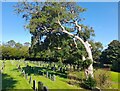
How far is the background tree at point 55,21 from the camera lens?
2653 centimetres

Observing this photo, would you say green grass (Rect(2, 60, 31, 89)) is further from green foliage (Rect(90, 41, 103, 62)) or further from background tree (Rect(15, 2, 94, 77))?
green foliage (Rect(90, 41, 103, 62))

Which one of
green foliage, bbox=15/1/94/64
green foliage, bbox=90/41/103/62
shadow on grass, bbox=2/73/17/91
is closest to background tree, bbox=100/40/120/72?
green foliage, bbox=90/41/103/62

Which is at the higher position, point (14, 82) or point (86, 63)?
point (86, 63)

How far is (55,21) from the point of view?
26.6 m

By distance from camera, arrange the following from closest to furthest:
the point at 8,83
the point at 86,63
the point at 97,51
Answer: the point at 8,83 < the point at 86,63 < the point at 97,51

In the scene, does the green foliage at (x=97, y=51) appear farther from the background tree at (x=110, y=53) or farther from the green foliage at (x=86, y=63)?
the green foliage at (x=86, y=63)

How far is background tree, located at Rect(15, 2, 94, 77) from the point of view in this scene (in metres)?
26.5

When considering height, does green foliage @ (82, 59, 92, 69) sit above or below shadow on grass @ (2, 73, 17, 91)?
above

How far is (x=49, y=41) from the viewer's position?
3017cm

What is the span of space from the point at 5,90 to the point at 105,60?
1979 inches

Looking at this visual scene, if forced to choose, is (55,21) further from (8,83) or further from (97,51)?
(97,51)

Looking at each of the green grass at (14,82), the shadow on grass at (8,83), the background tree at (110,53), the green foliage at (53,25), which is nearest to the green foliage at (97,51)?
the background tree at (110,53)

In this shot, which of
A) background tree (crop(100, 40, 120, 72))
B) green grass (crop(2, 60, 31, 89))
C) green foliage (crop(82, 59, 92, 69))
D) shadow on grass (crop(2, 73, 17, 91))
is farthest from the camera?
background tree (crop(100, 40, 120, 72))

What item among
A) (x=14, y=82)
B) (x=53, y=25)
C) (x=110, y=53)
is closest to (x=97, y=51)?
(x=110, y=53)
